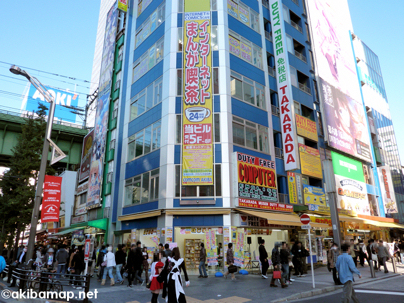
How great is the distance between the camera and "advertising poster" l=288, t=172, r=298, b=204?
22.8m

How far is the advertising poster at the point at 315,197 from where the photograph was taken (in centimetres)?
2431

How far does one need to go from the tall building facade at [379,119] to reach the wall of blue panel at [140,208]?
30565 millimetres

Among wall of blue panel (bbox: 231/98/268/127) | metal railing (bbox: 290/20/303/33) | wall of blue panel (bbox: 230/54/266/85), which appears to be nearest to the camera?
wall of blue panel (bbox: 231/98/268/127)

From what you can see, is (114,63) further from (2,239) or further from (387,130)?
(387,130)

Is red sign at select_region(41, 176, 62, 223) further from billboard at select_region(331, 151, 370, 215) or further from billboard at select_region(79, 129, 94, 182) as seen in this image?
billboard at select_region(331, 151, 370, 215)

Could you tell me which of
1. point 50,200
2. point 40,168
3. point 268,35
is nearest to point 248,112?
point 268,35

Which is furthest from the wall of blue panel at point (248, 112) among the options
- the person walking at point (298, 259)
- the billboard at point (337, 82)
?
the person walking at point (298, 259)

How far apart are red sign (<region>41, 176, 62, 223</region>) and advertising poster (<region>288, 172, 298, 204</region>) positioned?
54.4 feet

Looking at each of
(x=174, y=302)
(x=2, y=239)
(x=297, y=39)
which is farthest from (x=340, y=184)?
(x=2, y=239)

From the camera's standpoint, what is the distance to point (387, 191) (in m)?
36.7

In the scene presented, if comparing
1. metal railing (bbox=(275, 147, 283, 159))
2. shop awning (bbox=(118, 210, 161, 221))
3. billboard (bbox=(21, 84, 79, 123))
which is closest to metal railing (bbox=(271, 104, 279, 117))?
metal railing (bbox=(275, 147, 283, 159))

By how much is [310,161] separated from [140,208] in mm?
15033

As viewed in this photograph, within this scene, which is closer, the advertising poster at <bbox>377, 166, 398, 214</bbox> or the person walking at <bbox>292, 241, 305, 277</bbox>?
the person walking at <bbox>292, 241, 305, 277</bbox>

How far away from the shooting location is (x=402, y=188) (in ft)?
145
